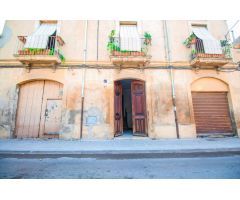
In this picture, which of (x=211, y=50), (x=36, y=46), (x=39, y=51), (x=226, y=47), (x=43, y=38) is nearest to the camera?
(x=39, y=51)

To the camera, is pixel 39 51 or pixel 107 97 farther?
pixel 107 97

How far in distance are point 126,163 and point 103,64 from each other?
20.3 feet

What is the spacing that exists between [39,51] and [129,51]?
5007 millimetres

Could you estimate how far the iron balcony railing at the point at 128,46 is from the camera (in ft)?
27.8

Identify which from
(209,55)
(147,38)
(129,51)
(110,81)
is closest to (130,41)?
(129,51)

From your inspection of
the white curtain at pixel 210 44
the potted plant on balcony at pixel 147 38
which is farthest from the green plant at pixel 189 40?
the potted plant on balcony at pixel 147 38

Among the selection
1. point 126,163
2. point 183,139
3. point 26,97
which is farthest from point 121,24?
point 126,163

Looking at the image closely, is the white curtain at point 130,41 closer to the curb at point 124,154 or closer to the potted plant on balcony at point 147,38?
the potted plant on balcony at point 147,38

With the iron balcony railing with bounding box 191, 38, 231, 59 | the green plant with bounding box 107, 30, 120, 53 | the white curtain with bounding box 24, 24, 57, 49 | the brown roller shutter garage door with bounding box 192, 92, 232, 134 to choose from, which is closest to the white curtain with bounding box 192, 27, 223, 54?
the iron balcony railing with bounding box 191, 38, 231, 59

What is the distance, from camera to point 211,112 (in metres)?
8.97

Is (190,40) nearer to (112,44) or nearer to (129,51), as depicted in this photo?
(129,51)

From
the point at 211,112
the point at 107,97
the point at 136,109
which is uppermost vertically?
the point at 107,97

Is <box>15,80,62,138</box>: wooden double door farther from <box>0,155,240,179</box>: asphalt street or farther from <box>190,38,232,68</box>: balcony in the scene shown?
<box>190,38,232,68</box>: balcony

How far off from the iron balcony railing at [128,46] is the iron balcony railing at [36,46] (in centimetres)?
316
